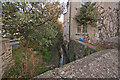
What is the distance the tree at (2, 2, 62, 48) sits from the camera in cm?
198

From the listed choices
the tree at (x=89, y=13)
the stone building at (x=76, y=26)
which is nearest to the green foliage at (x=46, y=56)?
the stone building at (x=76, y=26)

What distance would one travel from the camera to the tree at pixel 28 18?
1979 mm

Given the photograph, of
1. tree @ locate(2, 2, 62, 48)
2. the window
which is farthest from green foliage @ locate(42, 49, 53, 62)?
the window

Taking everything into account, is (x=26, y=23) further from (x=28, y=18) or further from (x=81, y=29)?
(x=81, y=29)

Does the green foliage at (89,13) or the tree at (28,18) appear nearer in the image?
the tree at (28,18)

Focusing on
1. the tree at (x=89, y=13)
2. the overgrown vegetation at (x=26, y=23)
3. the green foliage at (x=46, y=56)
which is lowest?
the green foliage at (x=46, y=56)

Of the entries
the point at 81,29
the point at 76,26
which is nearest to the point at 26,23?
the point at 76,26

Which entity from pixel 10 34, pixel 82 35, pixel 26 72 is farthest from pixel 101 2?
pixel 26 72

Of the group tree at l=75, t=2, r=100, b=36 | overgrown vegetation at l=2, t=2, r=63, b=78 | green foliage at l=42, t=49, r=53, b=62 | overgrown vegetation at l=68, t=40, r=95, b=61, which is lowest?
green foliage at l=42, t=49, r=53, b=62

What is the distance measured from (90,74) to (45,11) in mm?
2580

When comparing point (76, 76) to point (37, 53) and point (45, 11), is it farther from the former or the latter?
point (37, 53)

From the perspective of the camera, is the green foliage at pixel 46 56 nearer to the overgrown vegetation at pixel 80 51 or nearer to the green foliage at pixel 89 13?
the overgrown vegetation at pixel 80 51

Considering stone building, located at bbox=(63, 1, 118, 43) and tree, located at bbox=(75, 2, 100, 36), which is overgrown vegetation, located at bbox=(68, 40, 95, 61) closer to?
stone building, located at bbox=(63, 1, 118, 43)

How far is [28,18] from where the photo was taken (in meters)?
2.15
